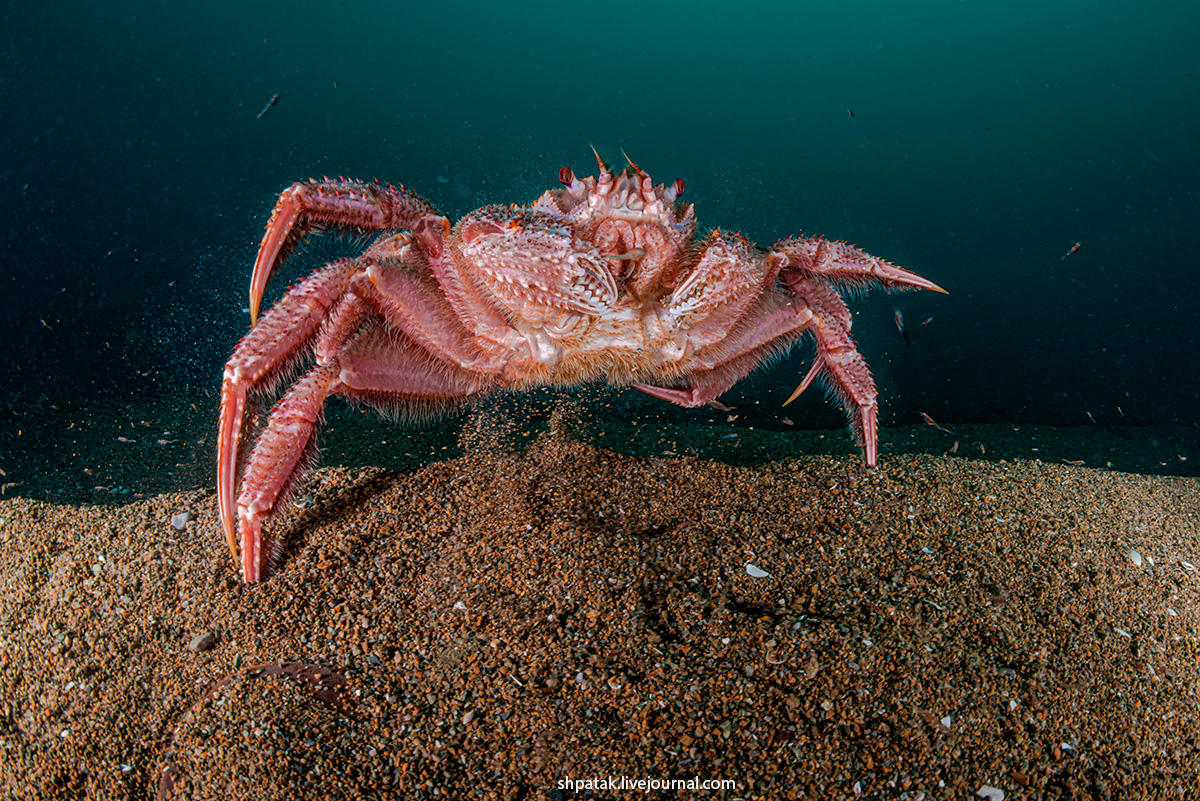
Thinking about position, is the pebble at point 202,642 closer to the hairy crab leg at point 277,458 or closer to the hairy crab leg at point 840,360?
the hairy crab leg at point 277,458

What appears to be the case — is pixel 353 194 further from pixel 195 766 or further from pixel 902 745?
pixel 902 745

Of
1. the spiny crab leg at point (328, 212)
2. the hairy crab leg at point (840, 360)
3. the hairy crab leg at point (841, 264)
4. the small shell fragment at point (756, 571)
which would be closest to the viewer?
the small shell fragment at point (756, 571)

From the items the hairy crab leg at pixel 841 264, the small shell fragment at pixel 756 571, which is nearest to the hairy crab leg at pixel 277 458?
the small shell fragment at pixel 756 571

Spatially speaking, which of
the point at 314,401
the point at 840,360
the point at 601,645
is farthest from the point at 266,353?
the point at 840,360

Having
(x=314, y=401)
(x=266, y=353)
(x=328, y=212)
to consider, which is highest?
(x=328, y=212)

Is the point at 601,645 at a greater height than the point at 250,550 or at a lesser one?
greater

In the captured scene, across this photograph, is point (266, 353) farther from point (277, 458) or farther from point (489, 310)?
point (489, 310)
